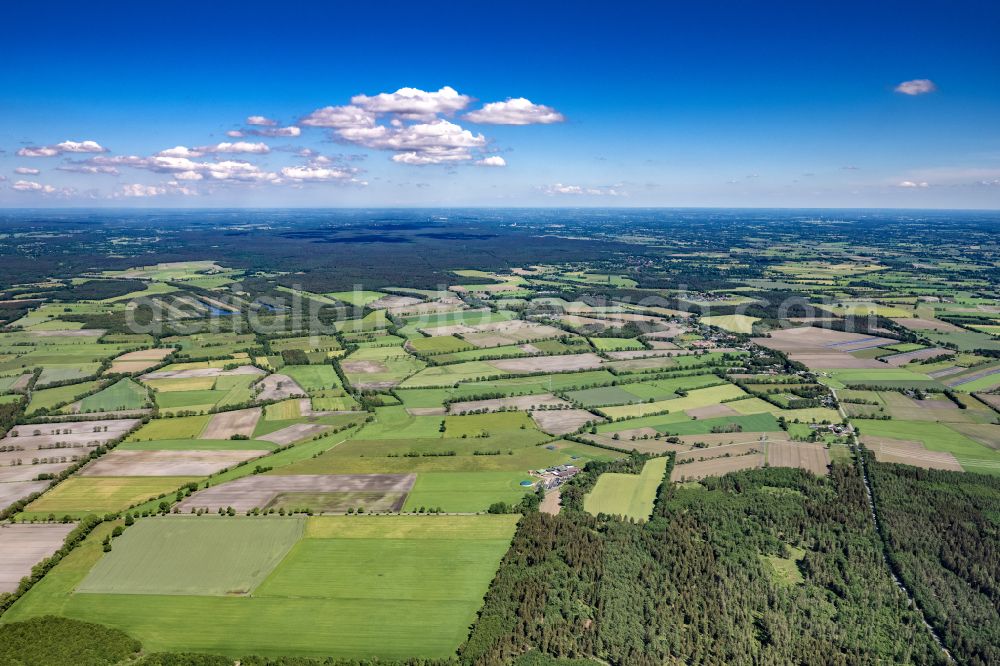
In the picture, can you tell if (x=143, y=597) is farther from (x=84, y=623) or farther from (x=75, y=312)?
(x=75, y=312)

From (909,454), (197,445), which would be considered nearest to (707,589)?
(909,454)

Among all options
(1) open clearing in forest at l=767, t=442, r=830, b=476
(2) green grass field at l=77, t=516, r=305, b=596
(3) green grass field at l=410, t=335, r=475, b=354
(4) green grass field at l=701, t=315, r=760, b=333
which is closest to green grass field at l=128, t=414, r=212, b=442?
(2) green grass field at l=77, t=516, r=305, b=596

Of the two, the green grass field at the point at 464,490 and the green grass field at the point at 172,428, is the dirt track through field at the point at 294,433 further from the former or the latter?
the green grass field at the point at 464,490

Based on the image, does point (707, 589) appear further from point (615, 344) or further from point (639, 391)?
point (615, 344)

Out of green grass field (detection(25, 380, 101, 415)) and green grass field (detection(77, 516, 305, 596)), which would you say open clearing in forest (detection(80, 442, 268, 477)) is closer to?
green grass field (detection(77, 516, 305, 596))

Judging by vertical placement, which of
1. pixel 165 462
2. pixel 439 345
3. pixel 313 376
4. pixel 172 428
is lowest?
pixel 165 462

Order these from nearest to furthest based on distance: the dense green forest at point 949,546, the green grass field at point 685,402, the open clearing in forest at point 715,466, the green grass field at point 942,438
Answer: the dense green forest at point 949,546
the open clearing in forest at point 715,466
the green grass field at point 942,438
the green grass field at point 685,402

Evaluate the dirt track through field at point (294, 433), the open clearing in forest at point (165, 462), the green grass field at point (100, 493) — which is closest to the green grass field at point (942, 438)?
the dirt track through field at point (294, 433)
